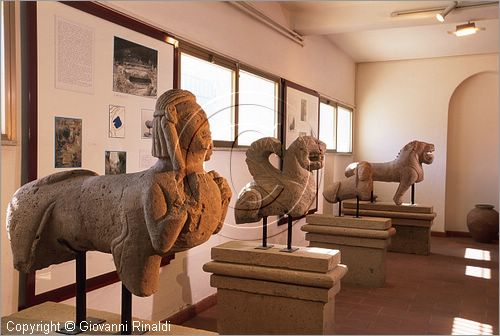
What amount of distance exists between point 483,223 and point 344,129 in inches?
109

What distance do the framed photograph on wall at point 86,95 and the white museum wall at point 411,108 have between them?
250 inches

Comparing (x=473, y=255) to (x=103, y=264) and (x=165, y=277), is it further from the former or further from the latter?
(x=103, y=264)

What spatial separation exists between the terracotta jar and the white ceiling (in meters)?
2.65

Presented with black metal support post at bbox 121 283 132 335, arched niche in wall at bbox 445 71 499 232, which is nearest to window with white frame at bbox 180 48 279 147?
black metal support post at bbox 121 283 132 335

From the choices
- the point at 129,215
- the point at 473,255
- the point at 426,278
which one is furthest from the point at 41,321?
the point at 473,255

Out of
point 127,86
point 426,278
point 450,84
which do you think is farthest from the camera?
point 450,84

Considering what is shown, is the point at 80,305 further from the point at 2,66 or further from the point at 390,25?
the point at 390,25

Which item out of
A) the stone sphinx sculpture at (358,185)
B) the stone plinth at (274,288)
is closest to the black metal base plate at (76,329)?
the stone plinth at (274,288)

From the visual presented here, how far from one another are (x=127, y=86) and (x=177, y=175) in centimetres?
170

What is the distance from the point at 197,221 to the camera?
1.46 metres

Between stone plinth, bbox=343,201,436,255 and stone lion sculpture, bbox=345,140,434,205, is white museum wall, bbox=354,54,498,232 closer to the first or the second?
stone plinth, bbox=343,201,436,255

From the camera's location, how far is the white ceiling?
5.21 meters

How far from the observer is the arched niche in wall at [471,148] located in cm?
800

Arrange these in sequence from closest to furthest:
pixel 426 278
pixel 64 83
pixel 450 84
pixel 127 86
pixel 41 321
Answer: pixel 41 321 < pixel 64 83 < pixel 127 86 < pixel 426 278 < pixel 450 84
